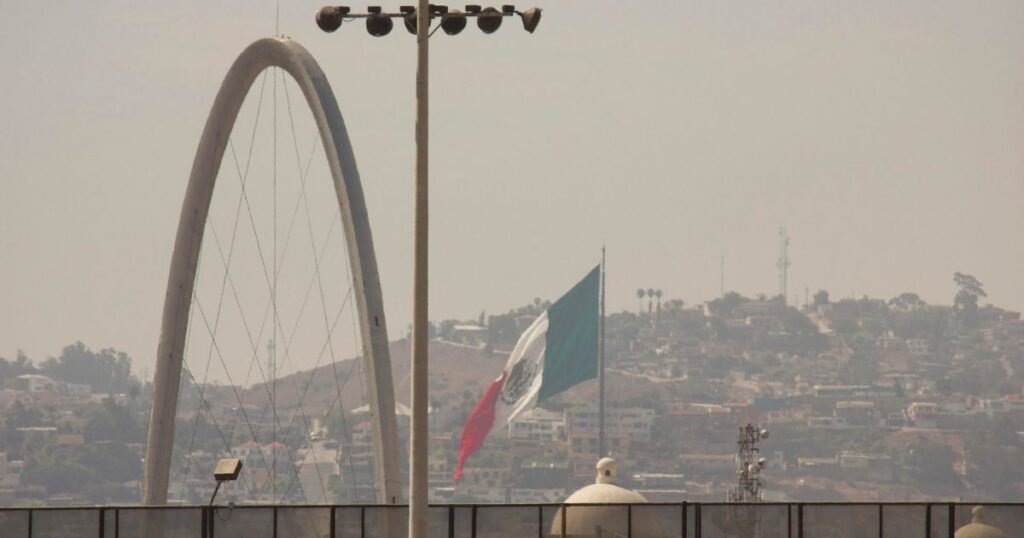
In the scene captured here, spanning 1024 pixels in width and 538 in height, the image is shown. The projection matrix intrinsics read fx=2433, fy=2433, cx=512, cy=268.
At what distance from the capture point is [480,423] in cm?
13588

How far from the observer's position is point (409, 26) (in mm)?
38219

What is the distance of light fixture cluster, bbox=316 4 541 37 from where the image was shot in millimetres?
37219

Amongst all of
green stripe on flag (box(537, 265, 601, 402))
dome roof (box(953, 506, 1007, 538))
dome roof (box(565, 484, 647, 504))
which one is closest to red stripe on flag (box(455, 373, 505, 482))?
green stripe on flag (box(537, 265, 601, 402))

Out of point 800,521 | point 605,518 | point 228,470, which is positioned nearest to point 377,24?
point 228,470

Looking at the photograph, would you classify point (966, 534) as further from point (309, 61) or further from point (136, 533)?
point (309, 61)

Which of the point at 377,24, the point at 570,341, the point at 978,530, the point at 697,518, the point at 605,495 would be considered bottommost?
the point at 978,530

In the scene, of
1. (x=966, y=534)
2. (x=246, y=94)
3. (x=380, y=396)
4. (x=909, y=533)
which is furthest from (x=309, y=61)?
(x=909, y=533)

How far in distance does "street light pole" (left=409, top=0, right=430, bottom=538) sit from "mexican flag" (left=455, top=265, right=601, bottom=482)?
314 feet

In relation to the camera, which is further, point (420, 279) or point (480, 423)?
point (480, 423)

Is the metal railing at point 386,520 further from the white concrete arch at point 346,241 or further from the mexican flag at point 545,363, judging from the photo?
the mexican flag at point 545,363

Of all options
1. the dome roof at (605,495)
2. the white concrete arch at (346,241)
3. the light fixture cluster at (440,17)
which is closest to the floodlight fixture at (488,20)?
the light fixture cluster at (440,17)

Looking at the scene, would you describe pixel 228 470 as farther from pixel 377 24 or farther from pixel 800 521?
pixel 800 521

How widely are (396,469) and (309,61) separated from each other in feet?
46.0

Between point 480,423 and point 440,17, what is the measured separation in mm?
98893
